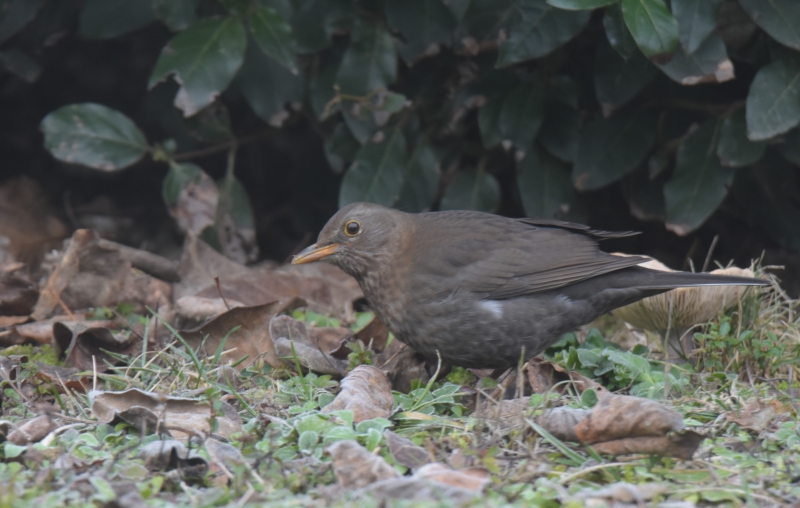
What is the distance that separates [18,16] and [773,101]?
15.8 feet

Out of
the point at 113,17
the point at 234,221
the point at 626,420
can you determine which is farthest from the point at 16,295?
the point at 626,420

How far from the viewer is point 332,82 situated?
18.4 feet

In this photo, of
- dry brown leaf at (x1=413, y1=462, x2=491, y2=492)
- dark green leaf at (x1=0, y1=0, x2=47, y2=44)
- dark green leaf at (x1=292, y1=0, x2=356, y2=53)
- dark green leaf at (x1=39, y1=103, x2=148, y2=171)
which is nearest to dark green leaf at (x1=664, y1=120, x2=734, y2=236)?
dark green leaf at (x1=292, y1=0, x2=356, y2=53)

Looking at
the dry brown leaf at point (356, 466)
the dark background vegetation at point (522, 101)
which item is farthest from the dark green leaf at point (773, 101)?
the dry brown leaf at point (356, 466)

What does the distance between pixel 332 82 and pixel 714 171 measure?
2415mm

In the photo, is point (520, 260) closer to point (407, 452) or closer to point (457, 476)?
point (407, 452)

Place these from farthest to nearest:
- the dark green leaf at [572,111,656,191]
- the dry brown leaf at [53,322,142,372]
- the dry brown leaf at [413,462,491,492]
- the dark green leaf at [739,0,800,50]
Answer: the dark green leaf at [572,111,656,191], the dark green leaf at [739,0,800,50], the dry brown leaf at [53,322,142,372], the dry brown leaf at [413,462,491,492]

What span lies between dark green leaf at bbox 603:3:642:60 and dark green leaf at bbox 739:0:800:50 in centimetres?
70

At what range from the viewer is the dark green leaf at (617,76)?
512 centimetres

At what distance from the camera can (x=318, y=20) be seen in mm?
5395

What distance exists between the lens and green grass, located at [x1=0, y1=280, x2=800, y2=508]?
8.81 ft

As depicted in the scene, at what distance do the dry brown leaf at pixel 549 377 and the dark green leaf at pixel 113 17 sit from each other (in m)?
3.31

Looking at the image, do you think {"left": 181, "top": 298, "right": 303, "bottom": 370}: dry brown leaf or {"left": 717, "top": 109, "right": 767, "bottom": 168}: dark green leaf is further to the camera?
{"left": 717, "top": 109, "right": 767, "bottom": 168}: dark green leaf

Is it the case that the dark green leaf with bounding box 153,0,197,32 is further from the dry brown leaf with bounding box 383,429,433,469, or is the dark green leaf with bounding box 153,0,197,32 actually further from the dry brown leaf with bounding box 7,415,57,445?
the dry brown leaf with bounding box 383,429,433,469
